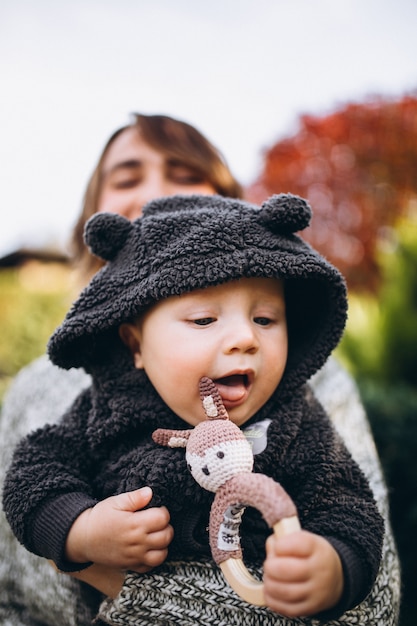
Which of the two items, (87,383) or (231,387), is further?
(87,383)

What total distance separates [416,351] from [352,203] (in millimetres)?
7125

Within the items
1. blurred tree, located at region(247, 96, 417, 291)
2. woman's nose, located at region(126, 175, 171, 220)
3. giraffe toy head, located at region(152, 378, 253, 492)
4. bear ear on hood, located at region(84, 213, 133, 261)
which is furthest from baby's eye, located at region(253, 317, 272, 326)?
blurred tree, located at region(247, 96, 417, 291)

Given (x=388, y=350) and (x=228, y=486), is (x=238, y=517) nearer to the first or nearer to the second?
(x=228, y=486)

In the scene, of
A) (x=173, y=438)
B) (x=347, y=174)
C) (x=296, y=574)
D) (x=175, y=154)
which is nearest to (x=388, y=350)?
(x=175, y=154)

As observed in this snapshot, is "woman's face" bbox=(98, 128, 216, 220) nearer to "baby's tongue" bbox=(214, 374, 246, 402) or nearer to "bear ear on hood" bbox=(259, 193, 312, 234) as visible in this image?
"bear ear on hood" bbox=(259, 193, 312, 234)

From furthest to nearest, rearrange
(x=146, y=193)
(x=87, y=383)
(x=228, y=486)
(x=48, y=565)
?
1. (x=146, y=193)
2. (x=87, y=383)
3. (x=48, y=565)
4. (x=228, y=486)

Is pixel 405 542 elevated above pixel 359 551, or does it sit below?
below

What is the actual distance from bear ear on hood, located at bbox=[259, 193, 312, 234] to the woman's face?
100cm

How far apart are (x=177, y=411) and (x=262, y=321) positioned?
0.29 metres

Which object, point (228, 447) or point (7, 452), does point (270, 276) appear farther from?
point (7, 452)

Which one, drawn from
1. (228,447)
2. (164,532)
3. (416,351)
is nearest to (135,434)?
(164,532)

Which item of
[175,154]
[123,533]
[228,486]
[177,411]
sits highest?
[175,154]

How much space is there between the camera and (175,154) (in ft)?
7.45

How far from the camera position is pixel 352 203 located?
36.4ft
